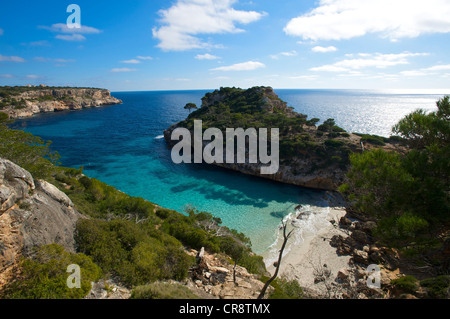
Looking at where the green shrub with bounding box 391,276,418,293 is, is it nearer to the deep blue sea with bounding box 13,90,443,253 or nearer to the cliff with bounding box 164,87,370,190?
the deep blue sea with bounding box 13,90,443,253

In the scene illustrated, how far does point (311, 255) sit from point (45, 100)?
4111 inches

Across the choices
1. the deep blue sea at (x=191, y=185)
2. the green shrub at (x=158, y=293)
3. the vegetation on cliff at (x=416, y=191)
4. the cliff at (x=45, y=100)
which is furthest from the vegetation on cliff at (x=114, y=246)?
the cliff at (x=45, y=100)

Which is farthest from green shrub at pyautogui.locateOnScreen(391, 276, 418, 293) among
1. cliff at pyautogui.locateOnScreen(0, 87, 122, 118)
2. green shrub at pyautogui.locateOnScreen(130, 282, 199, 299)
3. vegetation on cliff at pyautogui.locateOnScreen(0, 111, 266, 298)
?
cliff at pyautogui.locateOnScreen(0, 87, 122, 118)

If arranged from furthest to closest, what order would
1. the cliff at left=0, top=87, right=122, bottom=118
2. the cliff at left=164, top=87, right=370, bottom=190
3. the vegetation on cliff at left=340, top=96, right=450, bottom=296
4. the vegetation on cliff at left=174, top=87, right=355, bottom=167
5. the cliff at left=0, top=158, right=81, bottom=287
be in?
the cliff at left=0, top=87, right=122, bottom=118 → the vegetation on cliff at left=174, top=87, right=355, bottom=167 → the cliff at left=164, top=87, right=370, bottom=190 → the vegetation on cliff at left=340, top=96, right=450, bottom=296 → the cliff at left=0, top=158, right=81, bottom=287

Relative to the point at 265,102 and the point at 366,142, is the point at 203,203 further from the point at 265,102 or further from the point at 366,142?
the point at 265,102

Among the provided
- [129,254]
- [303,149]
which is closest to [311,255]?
[129,254]

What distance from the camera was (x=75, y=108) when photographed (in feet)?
294

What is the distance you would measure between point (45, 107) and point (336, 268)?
103166mm

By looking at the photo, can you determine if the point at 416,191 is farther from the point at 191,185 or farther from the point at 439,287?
the point at 191,185

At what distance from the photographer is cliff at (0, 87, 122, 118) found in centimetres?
6588

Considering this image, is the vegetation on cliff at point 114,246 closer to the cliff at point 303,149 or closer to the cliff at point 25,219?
the cliff at point 25,219

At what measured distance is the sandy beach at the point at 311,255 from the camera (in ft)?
37.7

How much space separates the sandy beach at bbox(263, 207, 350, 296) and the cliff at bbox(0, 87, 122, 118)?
8149 cm

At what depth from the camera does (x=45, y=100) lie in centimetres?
7906
